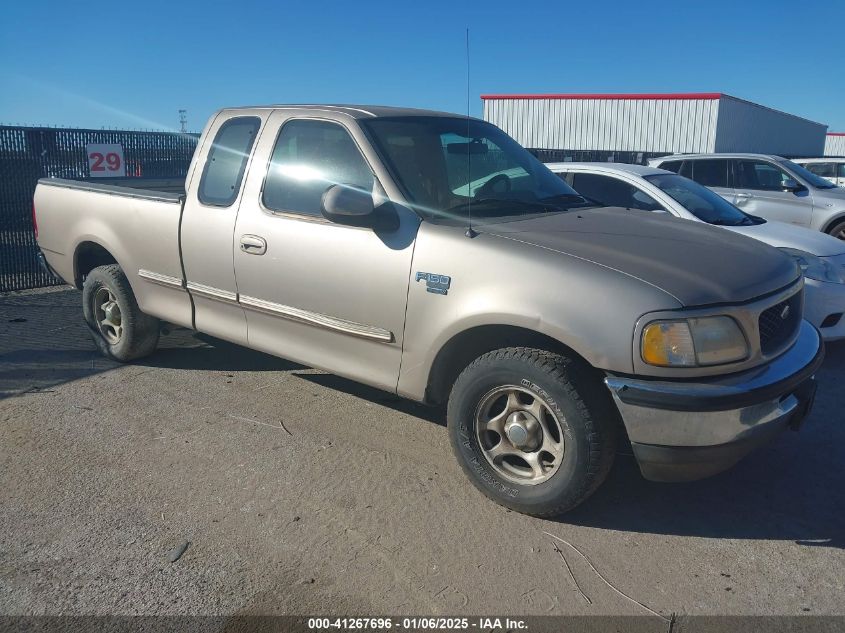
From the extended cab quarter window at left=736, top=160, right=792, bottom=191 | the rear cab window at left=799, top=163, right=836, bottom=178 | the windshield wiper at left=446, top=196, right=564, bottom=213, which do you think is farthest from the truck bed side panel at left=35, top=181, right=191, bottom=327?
the rear cab window at left=799, top=163, right=836, bottom=178

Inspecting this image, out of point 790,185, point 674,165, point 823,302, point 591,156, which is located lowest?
point 823,302

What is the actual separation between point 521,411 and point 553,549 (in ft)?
2.08

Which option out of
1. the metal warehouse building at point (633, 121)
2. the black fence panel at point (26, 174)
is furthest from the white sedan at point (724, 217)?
the metal warehouse building at point (633, 121)

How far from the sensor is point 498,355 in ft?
11.5

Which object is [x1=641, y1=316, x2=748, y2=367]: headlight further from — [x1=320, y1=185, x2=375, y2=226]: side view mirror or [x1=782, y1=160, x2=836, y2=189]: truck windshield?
[x1=782, y1=160, x2=836, y2=189]: truck windshield

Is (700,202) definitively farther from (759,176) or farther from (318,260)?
(318,260)

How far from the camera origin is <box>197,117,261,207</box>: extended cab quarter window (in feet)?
15.5

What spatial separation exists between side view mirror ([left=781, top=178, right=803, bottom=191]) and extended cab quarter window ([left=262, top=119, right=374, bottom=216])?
8229 millimetres

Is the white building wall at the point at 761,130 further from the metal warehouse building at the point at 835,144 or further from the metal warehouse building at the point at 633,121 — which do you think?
the metal warehouse building at the point at 835,144

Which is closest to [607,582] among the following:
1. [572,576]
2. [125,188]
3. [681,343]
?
[572,576]

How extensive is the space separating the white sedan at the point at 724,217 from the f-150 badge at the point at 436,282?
259cm

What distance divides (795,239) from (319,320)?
15.3 ft

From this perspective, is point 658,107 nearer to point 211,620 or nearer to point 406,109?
point 406,109

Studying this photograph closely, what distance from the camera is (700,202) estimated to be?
23.3 feet
